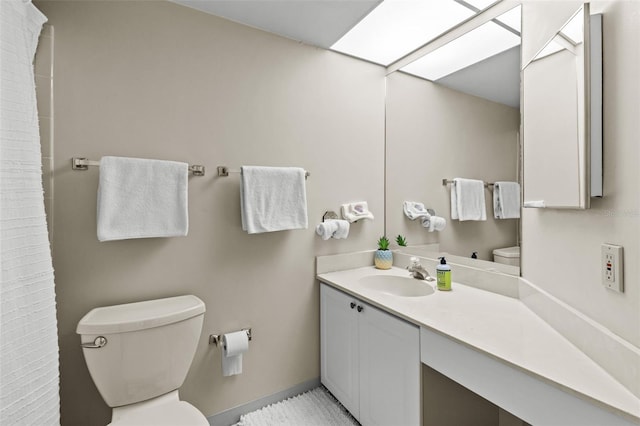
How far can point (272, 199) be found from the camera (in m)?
1.67

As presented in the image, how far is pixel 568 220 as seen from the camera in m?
1.03

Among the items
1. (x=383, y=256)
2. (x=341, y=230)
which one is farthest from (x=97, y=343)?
(x=383, y=256)

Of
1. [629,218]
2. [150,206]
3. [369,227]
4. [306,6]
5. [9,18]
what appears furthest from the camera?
[369,227]

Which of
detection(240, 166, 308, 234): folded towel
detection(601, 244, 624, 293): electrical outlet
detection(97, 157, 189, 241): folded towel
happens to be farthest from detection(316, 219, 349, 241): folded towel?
detection(601, 244, 624, 293): electrical outlet

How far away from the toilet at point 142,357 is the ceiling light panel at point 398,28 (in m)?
1.81

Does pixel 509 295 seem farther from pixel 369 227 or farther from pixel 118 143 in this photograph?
pixel 118 143

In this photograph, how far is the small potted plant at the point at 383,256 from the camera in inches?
80.8

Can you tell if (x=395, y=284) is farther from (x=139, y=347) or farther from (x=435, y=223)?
(x=139, y=347)

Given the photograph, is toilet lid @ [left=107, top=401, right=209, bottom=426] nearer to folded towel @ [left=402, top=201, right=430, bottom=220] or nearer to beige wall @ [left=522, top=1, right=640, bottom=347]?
beige wall @ [left=522, top=1, right=640, bottom=347]

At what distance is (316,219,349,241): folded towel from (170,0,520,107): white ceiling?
3.58 feet

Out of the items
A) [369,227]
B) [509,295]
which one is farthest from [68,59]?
[509,295]

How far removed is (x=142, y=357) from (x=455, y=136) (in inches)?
78.3

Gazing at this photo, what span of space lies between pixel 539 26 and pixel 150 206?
1882mm

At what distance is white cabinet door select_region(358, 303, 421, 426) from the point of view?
123 cm
